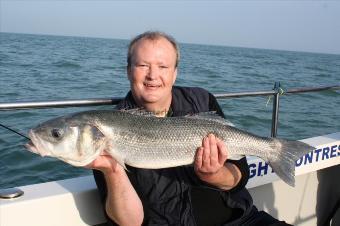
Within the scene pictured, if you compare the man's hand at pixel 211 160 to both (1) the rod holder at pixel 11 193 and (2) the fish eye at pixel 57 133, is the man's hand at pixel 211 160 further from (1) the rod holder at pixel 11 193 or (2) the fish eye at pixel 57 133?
(1) the rod holder at pixel 11 193

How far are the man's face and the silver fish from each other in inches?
8.3

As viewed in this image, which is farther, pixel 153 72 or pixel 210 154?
pixel 153 72

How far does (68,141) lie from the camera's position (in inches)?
98.4

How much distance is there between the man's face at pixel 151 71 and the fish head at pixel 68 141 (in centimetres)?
53

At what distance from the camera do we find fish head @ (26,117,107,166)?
8.13ft

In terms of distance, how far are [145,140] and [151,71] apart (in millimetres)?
501

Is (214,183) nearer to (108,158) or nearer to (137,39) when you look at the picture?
(108,158)

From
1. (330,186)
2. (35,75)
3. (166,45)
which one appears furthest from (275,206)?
(35,75)

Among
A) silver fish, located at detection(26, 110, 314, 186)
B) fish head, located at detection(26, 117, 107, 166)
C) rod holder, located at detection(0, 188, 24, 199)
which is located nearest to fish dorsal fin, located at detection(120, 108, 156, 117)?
silver fish, located at detection(26, 110, 314, 186)

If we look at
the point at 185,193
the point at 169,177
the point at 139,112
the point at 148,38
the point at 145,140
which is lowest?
the point at 185,193

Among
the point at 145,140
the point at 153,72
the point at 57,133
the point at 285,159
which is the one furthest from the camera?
the point at 285,159

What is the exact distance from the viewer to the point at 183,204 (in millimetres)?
2875

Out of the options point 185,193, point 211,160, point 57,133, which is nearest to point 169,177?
point 185,193

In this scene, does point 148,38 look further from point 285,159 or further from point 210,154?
point 285,159
